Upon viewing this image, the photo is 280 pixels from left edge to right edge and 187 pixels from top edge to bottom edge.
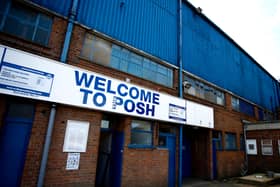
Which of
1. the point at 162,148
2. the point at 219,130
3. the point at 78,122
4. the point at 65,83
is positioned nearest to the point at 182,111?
the point at 162,148

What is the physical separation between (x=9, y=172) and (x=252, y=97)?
1880 cm

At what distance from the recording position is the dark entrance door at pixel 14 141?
180 inches

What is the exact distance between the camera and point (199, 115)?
1000cm

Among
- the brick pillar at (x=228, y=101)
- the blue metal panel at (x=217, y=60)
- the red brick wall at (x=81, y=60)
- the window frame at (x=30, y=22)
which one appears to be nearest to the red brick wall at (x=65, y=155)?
the red brick wall at (x=81, y=60)

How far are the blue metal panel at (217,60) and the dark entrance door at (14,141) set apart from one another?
827 cm

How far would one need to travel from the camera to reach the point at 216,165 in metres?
10.7

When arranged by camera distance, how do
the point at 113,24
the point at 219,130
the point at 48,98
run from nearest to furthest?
the point at 48,98 < the point at 113,24 < the point at 219,130

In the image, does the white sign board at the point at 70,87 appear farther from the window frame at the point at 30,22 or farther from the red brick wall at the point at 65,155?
the window frame at the point at 30,22

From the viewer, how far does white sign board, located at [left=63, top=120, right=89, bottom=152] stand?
18.0 ft

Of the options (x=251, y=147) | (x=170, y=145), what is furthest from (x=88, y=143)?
(x=251, y=147)

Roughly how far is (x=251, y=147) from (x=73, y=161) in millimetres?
14248

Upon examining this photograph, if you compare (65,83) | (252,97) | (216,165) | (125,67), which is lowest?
(216,165)

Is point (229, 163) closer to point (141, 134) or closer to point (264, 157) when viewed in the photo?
point (264, 157)

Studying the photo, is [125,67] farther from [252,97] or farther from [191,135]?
[252,97]
